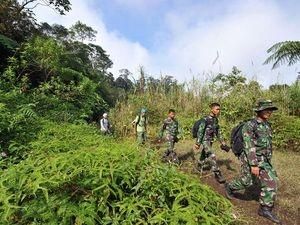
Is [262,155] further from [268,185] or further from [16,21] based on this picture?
[16,21]

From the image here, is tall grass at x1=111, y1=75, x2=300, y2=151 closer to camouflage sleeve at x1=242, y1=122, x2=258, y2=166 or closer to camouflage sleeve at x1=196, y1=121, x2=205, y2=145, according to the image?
camouflage sleeve at x1=196, y1=121, x2=205, y2=145

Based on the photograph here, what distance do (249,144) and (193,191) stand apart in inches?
154

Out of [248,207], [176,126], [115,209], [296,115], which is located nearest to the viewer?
[115,209]

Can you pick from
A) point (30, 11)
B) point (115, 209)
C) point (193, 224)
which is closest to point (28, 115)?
point (115, 209)

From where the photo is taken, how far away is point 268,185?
6.25 metres

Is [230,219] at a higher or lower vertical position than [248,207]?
higher

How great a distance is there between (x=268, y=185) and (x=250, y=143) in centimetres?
66

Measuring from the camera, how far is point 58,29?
43.9m

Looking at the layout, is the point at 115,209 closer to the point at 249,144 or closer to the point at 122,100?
the point at 249,144

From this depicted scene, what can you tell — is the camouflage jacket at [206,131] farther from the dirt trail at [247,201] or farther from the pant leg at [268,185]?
the pant leg at [268,185]

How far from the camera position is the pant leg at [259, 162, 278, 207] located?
6254 millimetres

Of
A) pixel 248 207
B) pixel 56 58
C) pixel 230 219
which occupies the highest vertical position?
pixel 56 58

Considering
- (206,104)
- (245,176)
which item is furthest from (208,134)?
(206,104)

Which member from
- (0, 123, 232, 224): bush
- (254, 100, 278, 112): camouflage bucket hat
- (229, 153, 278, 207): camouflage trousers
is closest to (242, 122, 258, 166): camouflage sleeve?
(229, 153, 278, 207): camouflage trousers
